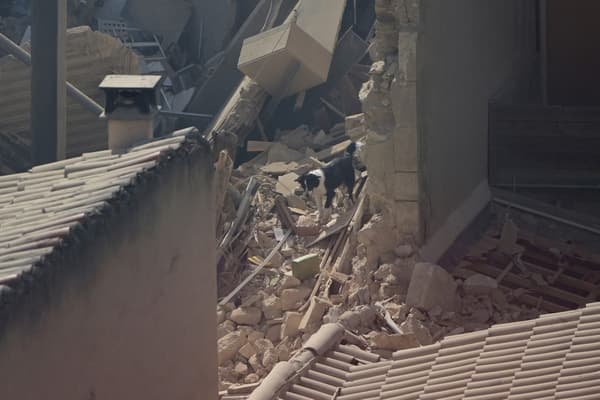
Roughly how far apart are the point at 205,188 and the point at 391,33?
158 inches

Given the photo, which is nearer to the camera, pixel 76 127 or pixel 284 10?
pixel 76 127

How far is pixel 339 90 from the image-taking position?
2361cm

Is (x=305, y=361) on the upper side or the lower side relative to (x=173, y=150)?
lower

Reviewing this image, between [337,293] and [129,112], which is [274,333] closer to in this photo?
[337,293]

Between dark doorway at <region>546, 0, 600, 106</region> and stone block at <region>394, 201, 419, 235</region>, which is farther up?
dark doorway at <region>546, 0, 600, 106</region>

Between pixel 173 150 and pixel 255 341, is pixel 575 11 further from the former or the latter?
pixel 173 150

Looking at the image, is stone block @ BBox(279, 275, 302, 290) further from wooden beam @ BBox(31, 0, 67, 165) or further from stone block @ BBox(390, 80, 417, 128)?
wooden beam @ BBox(31, 0, 67, 165)

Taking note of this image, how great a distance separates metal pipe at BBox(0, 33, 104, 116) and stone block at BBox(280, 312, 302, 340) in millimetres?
4930

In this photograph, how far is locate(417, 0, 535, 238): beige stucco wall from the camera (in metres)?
14.5

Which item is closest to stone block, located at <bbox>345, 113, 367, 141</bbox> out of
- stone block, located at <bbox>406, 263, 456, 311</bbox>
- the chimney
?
stone block, located at <bbox>406, 263, 456, 311</bbox>

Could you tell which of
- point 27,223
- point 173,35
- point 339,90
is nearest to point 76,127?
point 339,90

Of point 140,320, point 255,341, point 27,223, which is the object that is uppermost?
point 27,223

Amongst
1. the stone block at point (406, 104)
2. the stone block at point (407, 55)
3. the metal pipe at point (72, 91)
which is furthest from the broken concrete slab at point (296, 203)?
the stone block at point (407, 55)

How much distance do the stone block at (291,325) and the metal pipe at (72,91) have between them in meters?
4.93
